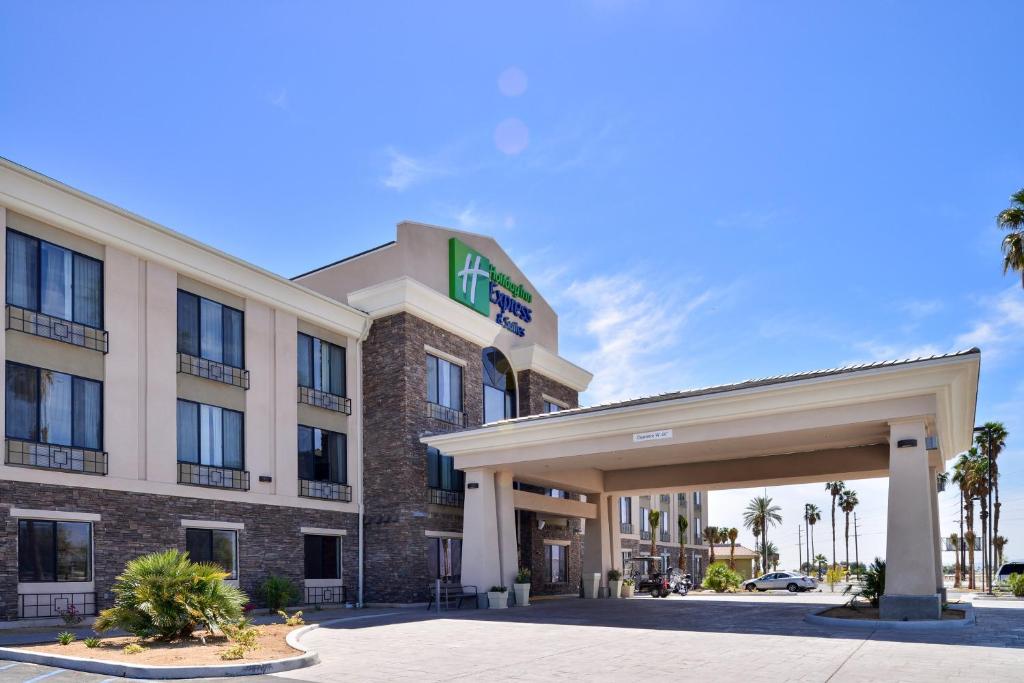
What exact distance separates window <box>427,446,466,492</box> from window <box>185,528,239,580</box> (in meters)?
7.51

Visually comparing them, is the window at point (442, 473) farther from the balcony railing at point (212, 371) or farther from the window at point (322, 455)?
the balcony railing at point (212, 371)

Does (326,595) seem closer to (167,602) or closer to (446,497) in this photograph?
(446,497)

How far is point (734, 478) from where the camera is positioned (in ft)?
101

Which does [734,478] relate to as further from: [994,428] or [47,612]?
[994,428]

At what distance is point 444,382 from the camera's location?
32.6 m

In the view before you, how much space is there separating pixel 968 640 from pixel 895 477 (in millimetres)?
5020

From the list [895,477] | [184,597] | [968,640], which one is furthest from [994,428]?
[184,597]

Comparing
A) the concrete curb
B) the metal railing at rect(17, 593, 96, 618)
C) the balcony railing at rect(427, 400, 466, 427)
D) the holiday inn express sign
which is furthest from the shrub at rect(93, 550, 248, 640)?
the holiday inn express sign

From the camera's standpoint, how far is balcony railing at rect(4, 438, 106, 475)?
20.0 m

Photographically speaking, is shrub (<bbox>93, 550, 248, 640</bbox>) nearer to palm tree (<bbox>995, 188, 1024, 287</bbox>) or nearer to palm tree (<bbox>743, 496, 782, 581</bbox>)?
palm tree (<bbox>995, 188, 1024, 287</bbox>)

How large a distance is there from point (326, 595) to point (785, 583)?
34.7 m

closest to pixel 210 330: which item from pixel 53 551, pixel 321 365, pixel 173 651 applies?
pixel 321 365

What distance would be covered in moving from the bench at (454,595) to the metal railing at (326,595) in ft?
9.27

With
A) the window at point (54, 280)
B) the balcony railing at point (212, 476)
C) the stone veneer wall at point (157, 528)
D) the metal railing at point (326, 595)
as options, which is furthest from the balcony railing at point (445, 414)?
the window at point (54, 280)
